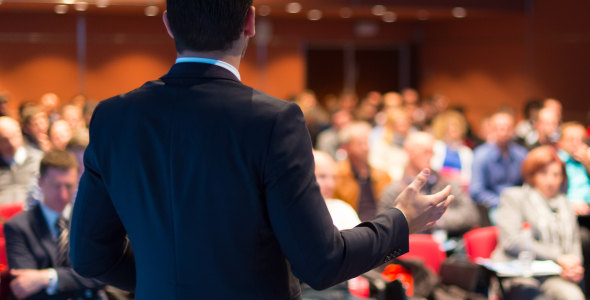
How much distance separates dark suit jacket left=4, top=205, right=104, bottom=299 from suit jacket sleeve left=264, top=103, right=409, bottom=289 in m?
2.06

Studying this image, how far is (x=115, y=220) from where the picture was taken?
44.8 inches

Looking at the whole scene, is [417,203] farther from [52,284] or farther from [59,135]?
[59,135]

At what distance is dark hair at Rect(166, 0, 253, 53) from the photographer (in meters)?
1.01

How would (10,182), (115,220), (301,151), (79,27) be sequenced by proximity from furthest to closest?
(79,27) → (10,182) → (115,220) → (301,151)

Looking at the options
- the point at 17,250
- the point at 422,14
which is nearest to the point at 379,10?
the point at 422,14

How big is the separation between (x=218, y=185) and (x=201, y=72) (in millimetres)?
216

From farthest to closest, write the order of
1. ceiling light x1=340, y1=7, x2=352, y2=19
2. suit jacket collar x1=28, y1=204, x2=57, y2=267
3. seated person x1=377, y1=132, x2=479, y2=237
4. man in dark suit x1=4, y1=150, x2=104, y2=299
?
ceiling light x1=340, y1=7, x2=352, y2=19 → seated person x1=377, y1=132, x2=479, y2=237 → suit jacket collar x1=28, y1=204, x2=57, y2=267 → man in dark suit x1=4, y1=150, x2=104, y2=299

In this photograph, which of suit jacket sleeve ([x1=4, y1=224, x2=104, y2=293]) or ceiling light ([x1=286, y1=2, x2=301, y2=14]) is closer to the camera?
suit jacket sleeve ([x1=4, y1=224, x2=104, y2=293])

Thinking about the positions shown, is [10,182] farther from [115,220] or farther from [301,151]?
[301,151]

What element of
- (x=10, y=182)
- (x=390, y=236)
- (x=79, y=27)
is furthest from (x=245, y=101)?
(x=79, y=27)

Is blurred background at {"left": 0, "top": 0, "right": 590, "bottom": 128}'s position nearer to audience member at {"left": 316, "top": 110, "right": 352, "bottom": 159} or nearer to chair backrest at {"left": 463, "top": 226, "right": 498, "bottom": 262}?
audience member at {"left": 316, "top": 110, "right": 352, "bottom": 159}

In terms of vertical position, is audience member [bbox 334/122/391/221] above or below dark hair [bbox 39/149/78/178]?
below

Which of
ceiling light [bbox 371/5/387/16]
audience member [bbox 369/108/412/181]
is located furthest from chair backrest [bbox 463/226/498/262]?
ceiling light [bbox 371/5/387/16]

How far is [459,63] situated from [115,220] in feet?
40.7
